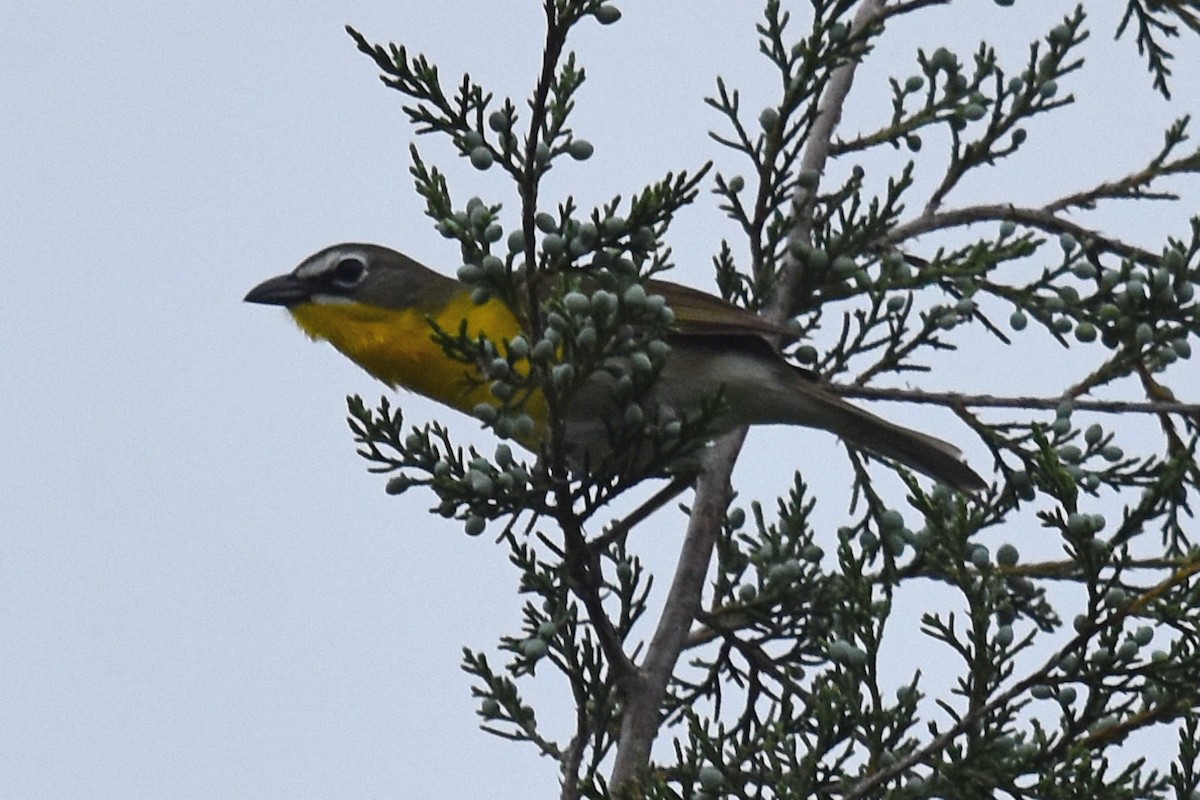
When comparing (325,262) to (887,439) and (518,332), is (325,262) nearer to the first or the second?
(518,332)

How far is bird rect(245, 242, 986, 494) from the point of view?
517 centimetres

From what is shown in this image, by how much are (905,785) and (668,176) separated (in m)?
1.37

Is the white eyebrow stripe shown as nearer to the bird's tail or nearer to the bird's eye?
the bird's eye

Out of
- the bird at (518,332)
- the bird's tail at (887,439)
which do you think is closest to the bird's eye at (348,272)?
the bird at (518,332)

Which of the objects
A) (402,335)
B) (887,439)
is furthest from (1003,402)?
(402,335)

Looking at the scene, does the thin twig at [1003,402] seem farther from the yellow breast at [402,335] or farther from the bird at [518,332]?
the yellow breast at [402,335]

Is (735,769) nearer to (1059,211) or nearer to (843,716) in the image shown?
(843,716)

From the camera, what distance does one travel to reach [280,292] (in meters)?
5.64

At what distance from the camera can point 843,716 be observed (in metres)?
3.74

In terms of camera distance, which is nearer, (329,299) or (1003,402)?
(1003,402)

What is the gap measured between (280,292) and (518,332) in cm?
108

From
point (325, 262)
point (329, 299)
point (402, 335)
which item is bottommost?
point (402, 335)

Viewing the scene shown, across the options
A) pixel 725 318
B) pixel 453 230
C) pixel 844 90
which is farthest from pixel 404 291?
pixel 453 230

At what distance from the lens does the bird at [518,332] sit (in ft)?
17.0
